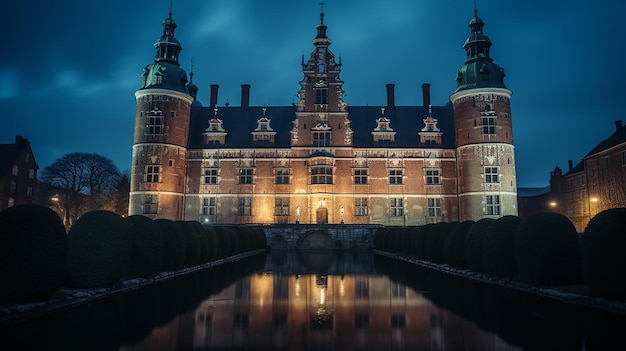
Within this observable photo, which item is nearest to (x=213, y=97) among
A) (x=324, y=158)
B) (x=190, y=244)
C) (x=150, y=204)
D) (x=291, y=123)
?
(x=291, y=123)

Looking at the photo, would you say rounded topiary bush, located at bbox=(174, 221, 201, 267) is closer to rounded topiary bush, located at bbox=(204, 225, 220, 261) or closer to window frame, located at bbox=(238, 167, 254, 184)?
rounded topiary bush, located at bbox=(204, 225, 220, 261)

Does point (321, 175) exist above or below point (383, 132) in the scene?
below

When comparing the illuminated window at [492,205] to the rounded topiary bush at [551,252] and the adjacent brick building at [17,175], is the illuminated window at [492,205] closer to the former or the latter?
the rounded topiary bush at [551,252]

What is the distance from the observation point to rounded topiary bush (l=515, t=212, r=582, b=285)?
11.5m

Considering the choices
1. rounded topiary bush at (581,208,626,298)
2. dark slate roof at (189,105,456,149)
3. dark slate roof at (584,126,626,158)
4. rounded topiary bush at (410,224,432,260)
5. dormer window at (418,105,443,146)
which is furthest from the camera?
dark slate roof at (189,105,456,149)

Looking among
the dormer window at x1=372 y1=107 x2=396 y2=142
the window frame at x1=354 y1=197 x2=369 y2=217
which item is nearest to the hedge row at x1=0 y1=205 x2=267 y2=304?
the window frame at x1=354 y1=197 x2=369 y2=217

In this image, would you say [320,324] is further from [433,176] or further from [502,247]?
[433,176]

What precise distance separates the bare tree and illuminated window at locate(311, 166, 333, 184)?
28.9 metres

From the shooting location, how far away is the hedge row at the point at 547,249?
926 centimetres

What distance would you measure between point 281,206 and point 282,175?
2.98m

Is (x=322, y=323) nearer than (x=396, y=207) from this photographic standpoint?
Yes

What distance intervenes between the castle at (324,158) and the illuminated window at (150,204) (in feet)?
0.30

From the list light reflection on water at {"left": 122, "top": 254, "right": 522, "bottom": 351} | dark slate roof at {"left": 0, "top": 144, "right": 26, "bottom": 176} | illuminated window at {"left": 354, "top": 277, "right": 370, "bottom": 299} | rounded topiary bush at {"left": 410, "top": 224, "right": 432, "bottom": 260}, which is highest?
dark slate roof at {"left": 0, "top": 144, "right": 26, "bottom": 176}

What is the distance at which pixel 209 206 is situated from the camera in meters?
40.8
